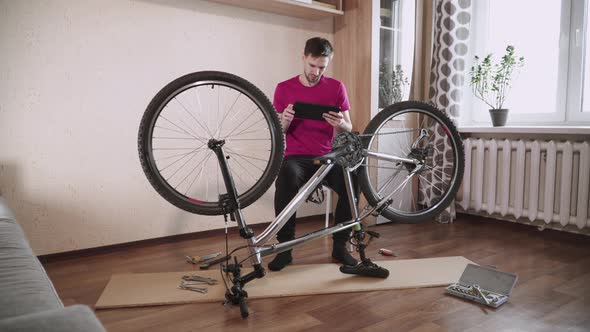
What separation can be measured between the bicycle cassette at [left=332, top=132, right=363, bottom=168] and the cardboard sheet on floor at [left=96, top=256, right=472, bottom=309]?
56 cm

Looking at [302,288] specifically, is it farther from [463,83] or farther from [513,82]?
[513,82]

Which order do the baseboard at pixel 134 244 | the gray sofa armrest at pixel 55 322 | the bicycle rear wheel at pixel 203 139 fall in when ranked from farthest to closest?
the bicycle rear wheel at pixel 203 139
the baseboard at pixel 134 244
the gray sofa armrest at pixel 55 322

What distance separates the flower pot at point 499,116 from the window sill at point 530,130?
6 centimetres

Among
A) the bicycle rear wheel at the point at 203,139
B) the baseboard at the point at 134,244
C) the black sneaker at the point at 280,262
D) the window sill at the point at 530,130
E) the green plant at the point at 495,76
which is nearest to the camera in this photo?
the black sneaker at the point at 280,262

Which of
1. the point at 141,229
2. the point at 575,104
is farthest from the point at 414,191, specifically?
the point at 141,229

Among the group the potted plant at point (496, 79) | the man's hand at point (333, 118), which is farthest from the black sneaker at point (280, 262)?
the potted plant at point (496, 79)

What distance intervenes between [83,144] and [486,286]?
2.19 m

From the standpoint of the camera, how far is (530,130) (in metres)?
2.77

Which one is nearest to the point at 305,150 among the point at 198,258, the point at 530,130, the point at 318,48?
the point at 318,48

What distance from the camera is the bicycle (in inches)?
60.6

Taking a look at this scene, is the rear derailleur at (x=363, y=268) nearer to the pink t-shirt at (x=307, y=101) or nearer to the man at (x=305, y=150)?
the man at (x=305, y=150)

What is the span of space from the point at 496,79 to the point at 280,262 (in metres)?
2.03

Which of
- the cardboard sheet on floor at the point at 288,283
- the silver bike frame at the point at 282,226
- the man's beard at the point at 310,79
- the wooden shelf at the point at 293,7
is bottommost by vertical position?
the cardboard sheet on floor at the point at 288,283

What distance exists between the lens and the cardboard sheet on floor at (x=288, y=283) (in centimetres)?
181
